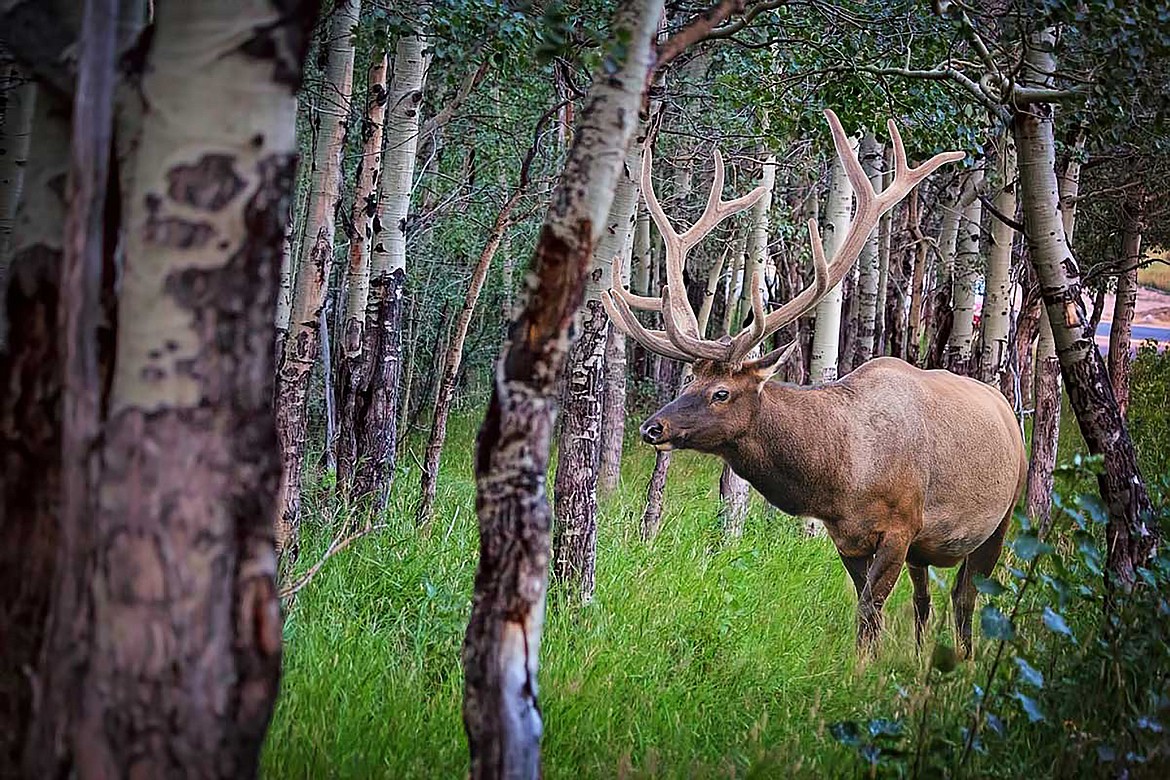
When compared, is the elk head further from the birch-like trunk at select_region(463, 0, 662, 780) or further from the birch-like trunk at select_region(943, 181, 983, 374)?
the birch-like trunk at select_region(943, 181, 983, 374)

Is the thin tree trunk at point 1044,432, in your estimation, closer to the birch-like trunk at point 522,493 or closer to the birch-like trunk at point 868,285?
the birch-like trunk at point 868,285

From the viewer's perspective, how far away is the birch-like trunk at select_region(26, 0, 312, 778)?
1859mm

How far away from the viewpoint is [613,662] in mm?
5238

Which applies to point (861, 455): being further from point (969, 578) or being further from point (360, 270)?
point (360, 270)

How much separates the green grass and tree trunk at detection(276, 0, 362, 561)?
0.52 meters

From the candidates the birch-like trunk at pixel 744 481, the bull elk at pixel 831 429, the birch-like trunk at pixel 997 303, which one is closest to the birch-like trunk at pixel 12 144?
the bull elk at pixel 831 429

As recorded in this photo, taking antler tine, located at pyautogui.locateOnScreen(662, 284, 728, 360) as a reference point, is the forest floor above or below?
below

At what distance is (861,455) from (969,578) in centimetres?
145

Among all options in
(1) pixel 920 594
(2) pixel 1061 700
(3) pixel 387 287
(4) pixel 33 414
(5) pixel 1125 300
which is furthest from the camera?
(5) pixel 1125 300

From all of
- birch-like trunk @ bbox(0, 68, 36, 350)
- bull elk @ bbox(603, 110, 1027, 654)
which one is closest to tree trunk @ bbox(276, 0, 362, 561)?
bull elk @ bbox(603, 110, 1027, 654)

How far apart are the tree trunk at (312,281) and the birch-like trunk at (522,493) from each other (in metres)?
3.24

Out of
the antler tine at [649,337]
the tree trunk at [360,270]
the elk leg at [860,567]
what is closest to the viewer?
the antler tine at [649,337]

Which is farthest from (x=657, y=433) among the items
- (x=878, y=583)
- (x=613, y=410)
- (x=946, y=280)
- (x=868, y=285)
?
(x=946, y=280)

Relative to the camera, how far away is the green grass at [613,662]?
13.1ft
